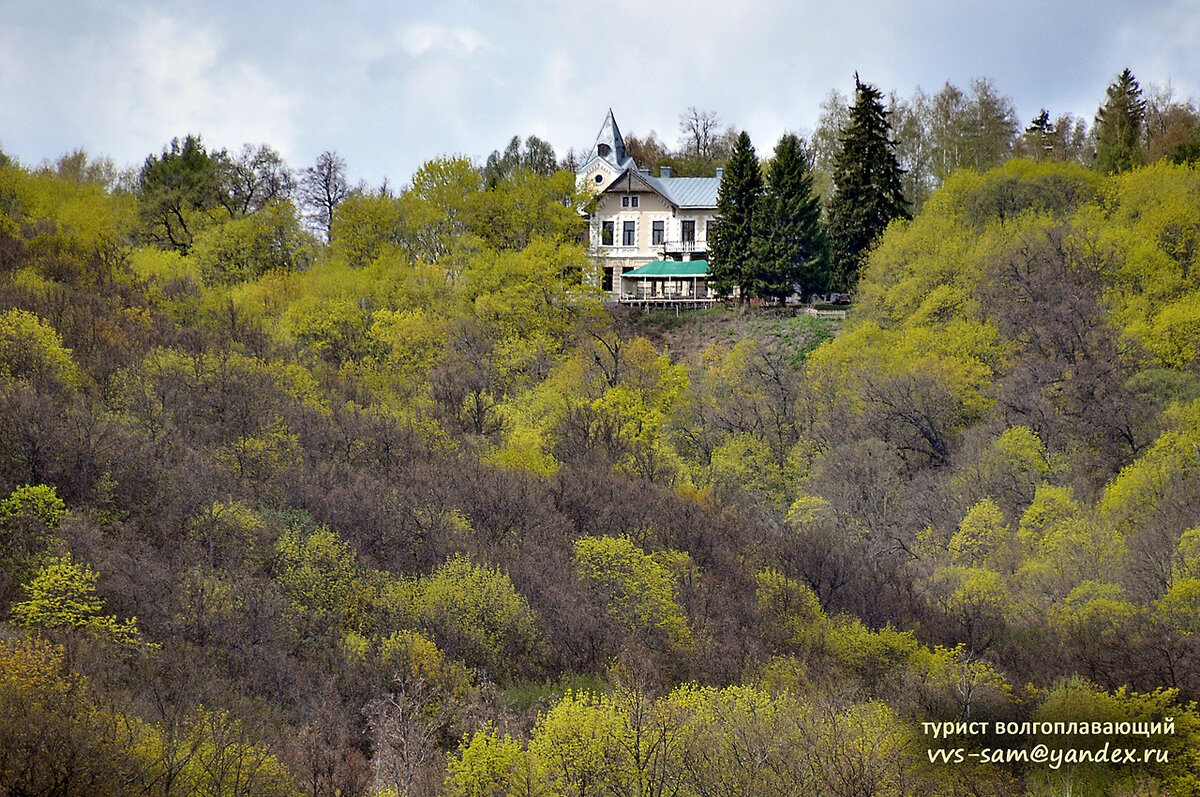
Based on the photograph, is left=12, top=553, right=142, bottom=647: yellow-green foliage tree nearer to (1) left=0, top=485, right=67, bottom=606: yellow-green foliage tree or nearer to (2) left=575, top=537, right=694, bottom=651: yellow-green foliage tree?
(1) left=0, top=485, right=67, bottom=606: yellow-green foliage tree

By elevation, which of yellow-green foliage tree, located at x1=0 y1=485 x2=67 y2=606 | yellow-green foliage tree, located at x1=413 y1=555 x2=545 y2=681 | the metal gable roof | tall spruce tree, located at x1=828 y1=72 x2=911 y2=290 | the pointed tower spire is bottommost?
yellow-green foliage tree, located at x1=413 y1=555 x2=545 y2=681

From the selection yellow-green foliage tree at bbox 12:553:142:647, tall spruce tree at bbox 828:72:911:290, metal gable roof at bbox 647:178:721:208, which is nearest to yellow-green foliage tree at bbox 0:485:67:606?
yellow-green foliage tree at bbox 12:553:142:647

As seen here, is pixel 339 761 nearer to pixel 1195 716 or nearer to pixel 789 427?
pixel 1195 716

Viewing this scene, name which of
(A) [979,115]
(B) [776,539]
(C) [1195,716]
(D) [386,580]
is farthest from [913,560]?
(A) [979,115]

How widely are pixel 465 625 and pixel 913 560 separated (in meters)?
14.7

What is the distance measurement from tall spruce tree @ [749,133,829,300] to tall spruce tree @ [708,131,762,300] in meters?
1.10

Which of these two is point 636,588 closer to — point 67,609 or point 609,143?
point 67,609

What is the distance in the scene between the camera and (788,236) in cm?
5178

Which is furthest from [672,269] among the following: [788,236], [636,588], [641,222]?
[636,588]

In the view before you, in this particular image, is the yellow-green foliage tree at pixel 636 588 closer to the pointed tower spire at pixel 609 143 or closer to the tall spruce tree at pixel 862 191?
the tall spruce tree at pixel 862 191

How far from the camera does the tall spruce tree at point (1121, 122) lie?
168 ft

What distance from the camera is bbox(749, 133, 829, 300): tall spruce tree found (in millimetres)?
51344

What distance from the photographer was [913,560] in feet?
108

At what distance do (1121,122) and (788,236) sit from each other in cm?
1862
